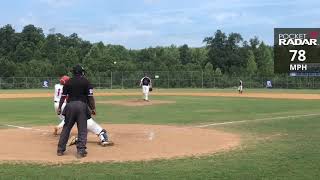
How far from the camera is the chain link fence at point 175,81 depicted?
2761 inches

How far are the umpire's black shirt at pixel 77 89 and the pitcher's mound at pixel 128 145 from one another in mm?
1146

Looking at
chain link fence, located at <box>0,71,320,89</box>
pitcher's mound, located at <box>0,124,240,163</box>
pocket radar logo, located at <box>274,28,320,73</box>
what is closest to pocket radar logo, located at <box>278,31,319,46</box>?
pocket radar logo, located at <box>274,28,320,73</box>

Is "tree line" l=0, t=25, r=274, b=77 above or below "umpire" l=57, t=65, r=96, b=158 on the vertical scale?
above

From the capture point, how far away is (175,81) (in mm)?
74938

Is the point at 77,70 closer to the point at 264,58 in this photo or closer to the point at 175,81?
the point at 175,81

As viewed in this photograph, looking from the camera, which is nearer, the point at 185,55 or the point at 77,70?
the point at 77,70

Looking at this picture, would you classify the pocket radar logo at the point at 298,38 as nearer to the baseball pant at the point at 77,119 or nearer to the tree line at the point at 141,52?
the baseball pant at the point at 77,119

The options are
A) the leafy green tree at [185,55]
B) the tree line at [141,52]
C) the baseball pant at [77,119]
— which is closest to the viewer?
the baseball pant at [77,119]

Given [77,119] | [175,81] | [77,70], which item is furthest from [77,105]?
[175,81]

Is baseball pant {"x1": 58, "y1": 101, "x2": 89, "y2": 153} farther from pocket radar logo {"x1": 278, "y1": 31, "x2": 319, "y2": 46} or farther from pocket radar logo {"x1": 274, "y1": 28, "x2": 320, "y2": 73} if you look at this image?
pocket radar logo {"x1": 278, "y1": 31, "x2": 319, "y2": 46}

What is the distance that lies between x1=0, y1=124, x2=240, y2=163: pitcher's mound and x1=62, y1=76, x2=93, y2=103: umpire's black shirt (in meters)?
1.15

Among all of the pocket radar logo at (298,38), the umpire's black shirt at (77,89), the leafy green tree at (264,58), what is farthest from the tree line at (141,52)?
the umpire's black shirt at (77,89)

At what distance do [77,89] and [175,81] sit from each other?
64.7 metres

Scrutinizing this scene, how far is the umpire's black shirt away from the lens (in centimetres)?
1037
